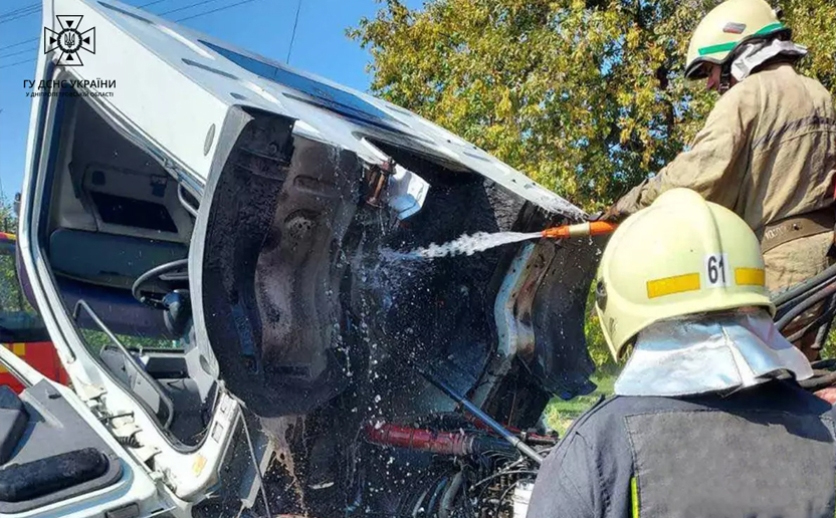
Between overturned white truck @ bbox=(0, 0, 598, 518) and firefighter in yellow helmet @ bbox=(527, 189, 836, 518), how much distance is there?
1.41 m

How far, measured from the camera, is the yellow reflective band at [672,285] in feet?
4.66

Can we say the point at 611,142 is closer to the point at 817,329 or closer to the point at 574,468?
the point at 817,329

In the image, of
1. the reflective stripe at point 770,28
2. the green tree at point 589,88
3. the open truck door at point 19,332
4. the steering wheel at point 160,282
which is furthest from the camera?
the green tree at point 589,88

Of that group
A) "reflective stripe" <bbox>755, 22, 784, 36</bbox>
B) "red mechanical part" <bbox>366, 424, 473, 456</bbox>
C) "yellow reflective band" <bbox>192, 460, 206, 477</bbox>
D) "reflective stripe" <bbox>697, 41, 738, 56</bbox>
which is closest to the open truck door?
"yellow reflective band" <bbox>192, 460, 206, 477</bbox>

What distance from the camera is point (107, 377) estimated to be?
130 inches

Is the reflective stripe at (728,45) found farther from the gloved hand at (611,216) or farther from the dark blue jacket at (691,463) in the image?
the dark blue jacket at (691,463)

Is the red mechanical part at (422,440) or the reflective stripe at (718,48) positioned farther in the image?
the red mechanical part at (422,440)

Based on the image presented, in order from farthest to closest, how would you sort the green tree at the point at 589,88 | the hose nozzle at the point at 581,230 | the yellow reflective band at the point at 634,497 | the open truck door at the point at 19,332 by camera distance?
the green tree at the point at 589,88 < the open truck door at the point at 19,332 < the hose nozzle at the point at 581,230 < the yellow reflective band at the point at 634,497

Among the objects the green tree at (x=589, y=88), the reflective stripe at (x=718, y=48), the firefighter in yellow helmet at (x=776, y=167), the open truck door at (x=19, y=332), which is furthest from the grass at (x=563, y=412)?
the green tree at (x=589, y=88)

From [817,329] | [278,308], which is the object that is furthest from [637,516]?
[817,329]

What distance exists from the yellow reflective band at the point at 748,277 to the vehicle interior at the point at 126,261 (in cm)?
204

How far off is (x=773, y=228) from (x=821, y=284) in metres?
0.30

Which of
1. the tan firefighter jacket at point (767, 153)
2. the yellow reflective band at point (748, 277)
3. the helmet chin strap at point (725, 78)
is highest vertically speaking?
the helmet chin strap at point (725, 78)

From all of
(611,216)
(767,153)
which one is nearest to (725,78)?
(767,153)
